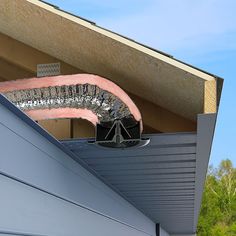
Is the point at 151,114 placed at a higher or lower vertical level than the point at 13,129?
higher

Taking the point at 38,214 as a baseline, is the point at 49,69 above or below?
above

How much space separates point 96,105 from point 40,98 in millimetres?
372

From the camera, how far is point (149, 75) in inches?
135

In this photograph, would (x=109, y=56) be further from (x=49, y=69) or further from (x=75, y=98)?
(x=49, y=69)

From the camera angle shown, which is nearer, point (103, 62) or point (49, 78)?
point (49, 78)

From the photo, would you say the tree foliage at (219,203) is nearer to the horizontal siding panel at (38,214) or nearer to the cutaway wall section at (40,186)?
the cutaway wall section at (40,186)

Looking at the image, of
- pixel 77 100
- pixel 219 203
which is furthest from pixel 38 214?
pixel 219 203

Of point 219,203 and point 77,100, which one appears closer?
point 77,100

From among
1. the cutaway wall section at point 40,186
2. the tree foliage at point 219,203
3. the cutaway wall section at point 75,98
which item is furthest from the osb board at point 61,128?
the tree foliage at point 219,203

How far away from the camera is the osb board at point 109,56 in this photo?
3182mm

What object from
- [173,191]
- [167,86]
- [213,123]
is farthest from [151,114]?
[173,191]

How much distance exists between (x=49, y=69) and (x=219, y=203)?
30.1m

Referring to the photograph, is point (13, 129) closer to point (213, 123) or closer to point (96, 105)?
point (96, 105)

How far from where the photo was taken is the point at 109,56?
3477 millimetres
